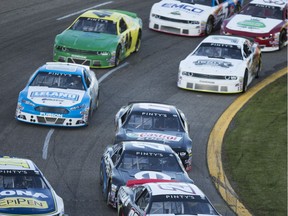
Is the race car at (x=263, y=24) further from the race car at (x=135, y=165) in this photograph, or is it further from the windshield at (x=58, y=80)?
the race car at (x=135, y=165)

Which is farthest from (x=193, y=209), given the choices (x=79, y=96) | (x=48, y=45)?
(x=48, y=45)

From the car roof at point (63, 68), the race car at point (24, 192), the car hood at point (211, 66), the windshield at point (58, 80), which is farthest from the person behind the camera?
the car hood at point (211, 66)

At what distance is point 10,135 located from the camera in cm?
2670

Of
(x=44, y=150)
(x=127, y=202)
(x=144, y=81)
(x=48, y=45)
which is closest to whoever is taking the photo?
(x=127, y=202)

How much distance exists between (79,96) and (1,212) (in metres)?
9.55

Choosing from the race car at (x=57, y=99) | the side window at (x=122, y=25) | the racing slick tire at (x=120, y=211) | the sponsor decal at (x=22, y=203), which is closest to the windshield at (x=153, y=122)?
the race car at (x=57, y=99)

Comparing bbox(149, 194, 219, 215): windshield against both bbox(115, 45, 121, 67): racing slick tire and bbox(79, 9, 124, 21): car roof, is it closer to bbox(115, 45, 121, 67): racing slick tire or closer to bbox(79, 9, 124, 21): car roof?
bbox(115, 45, 121, 67): racing slick tire

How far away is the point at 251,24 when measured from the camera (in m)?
37.8

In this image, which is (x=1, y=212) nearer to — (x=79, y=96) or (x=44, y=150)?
(x=44, y=150)

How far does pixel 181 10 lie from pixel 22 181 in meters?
19.3

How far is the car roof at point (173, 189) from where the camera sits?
19250 millimetres

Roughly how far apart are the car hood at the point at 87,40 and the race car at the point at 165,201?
1334cm

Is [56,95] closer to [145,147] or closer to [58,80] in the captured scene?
[58,80]

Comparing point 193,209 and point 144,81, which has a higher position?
point 193,209
